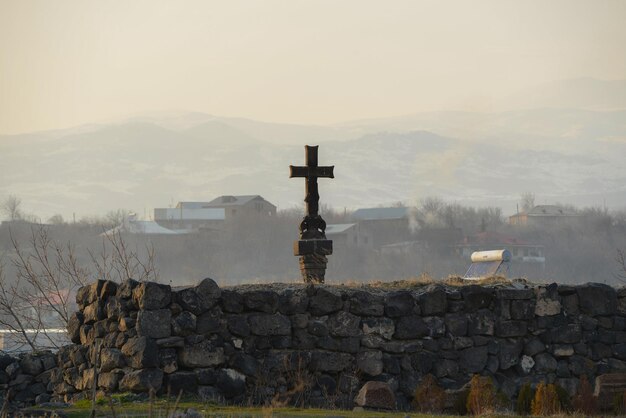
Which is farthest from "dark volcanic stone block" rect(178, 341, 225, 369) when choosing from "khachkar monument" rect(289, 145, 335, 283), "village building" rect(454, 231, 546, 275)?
"village building" rect(454, 231, 546, 275)

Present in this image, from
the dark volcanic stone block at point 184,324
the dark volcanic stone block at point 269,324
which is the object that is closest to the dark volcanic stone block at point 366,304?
the dark volcanic stone block at point 269,324

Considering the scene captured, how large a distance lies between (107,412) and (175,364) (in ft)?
7.49

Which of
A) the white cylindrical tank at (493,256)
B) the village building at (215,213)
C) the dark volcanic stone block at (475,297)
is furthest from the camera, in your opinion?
the village building at (215,213)

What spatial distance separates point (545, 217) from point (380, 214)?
73.8 ft

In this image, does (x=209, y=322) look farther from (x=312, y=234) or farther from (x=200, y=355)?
(x=312, y=234)

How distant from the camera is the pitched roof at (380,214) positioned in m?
167

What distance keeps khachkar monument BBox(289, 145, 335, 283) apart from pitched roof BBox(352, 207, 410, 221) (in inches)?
5470

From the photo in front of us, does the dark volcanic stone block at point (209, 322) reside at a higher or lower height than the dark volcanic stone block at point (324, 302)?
lower

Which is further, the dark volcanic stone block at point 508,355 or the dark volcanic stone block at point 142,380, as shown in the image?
the dark volcanic stone block at point 508,355

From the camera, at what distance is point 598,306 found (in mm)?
18766

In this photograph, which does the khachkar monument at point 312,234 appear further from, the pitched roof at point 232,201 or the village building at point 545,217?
the pitched roof at point 232,201

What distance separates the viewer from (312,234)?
76.0 ft

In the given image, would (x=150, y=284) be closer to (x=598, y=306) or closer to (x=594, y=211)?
(x=598, y=306)

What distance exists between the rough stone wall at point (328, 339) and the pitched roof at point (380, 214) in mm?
144067
